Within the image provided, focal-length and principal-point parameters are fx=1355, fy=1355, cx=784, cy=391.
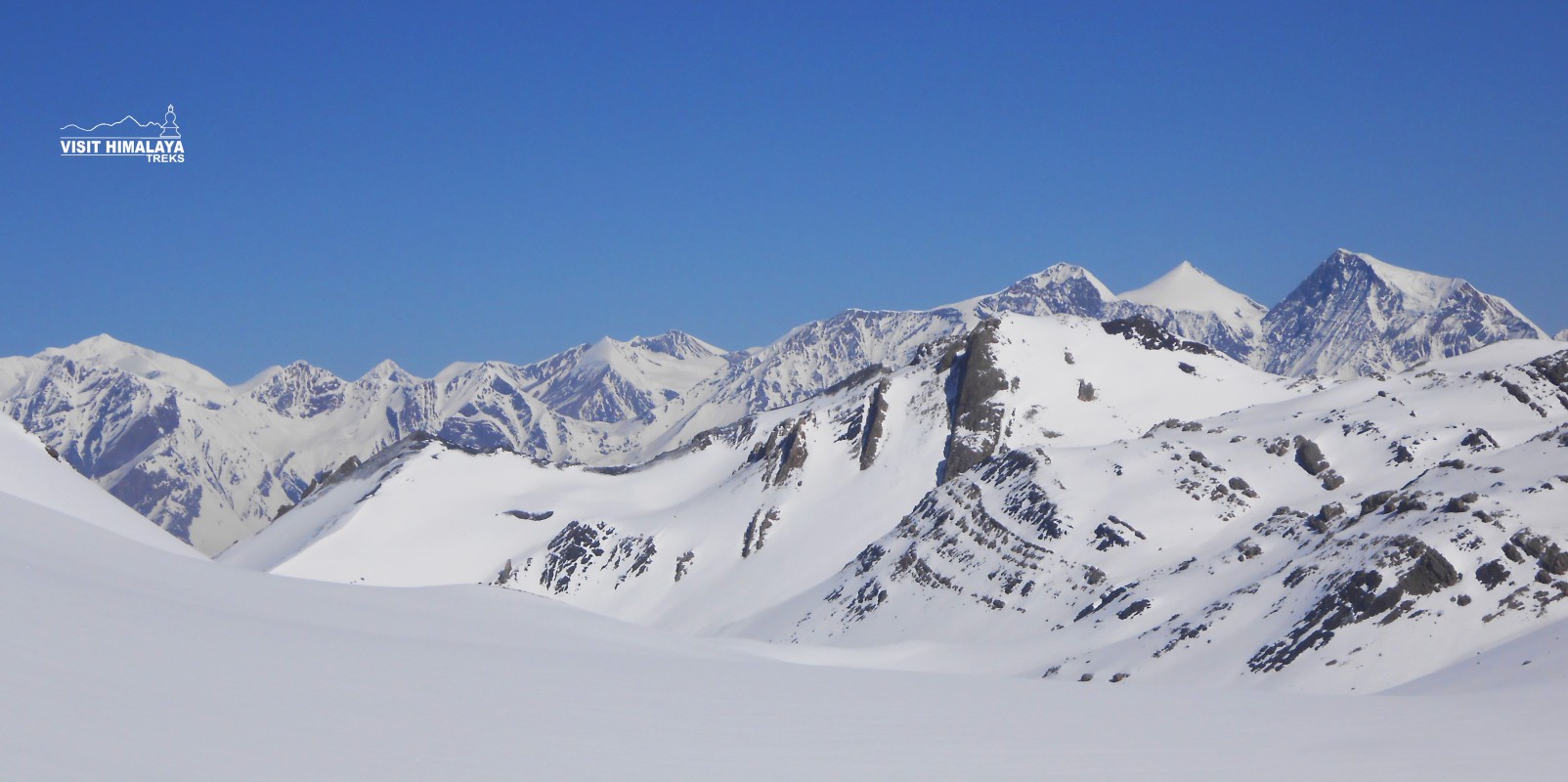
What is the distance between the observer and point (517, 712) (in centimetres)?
2595

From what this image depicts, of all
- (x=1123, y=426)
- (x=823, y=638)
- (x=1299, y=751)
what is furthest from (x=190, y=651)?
(x=1123, y=426)

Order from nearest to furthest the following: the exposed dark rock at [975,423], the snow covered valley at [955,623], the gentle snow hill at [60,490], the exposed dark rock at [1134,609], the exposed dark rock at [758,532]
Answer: the snow covered valley at [955,623], the gentle snow hill at [60,490], the exposed dark rock at [1134,609], the exposed dark rock at [975,423], the exposed dark rock at [758,532]

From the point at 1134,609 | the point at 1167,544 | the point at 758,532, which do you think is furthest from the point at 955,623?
the point at 758,532

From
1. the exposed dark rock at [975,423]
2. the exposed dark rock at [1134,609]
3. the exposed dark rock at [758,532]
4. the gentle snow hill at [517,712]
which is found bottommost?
the gentle snow hill at [517,712]

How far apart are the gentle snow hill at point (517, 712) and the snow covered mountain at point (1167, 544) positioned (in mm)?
49551

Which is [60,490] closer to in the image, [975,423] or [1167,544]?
[1167,544]

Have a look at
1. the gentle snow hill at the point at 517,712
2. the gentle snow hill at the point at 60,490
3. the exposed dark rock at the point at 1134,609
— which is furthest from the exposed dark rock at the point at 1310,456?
the gentle snow hill at the point at 60,490

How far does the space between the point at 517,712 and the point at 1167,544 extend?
108 metres

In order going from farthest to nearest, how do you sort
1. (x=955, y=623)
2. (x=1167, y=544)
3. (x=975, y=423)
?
(x=975, y=423) → (x=955, y=623) → (x=1167, y=544)

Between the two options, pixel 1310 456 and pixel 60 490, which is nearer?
pixel 60 490

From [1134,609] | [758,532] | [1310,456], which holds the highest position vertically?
[758,532]

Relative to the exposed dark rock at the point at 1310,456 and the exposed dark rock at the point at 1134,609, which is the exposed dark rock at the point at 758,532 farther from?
the exposed dark rock at the point at 1134,609

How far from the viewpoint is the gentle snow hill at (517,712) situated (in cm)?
2048

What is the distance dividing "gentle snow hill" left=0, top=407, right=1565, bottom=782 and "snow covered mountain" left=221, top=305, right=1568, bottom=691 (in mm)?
49551
